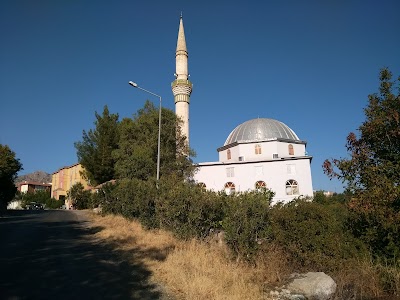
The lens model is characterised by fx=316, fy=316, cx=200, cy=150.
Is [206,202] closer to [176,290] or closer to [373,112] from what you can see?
[176,290]

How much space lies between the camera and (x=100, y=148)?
40.2 metres

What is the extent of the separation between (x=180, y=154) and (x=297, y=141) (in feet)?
68.0

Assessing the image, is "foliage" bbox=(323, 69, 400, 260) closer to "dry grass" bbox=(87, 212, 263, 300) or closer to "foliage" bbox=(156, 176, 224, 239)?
"dry grass" bbox=(87, 212, 263, 300)

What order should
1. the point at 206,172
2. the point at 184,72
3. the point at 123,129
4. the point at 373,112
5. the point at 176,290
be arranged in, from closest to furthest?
the point at 176,290 < the point at 373,112 < the point at 123,129 < the point at 184,72 < the point at 206,172

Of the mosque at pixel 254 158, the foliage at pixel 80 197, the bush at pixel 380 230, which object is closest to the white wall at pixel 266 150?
the mosque at pixel 254 158

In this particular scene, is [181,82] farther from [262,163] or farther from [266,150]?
[266,150]

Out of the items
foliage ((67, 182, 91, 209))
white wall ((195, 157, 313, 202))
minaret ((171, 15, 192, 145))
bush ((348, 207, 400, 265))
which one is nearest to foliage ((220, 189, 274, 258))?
bush ((348, 207, 400, 265))

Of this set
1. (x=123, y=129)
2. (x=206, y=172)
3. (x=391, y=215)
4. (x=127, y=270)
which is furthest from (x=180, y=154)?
(x=391, y=215)

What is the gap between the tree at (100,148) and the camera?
3959 centimetres

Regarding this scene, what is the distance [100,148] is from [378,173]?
37.6m

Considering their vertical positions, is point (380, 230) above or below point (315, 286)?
above

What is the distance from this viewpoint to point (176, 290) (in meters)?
5.98

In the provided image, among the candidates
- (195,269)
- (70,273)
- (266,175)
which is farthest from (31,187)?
(195,269)

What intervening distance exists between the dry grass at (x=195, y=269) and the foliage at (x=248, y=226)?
0.41 m
